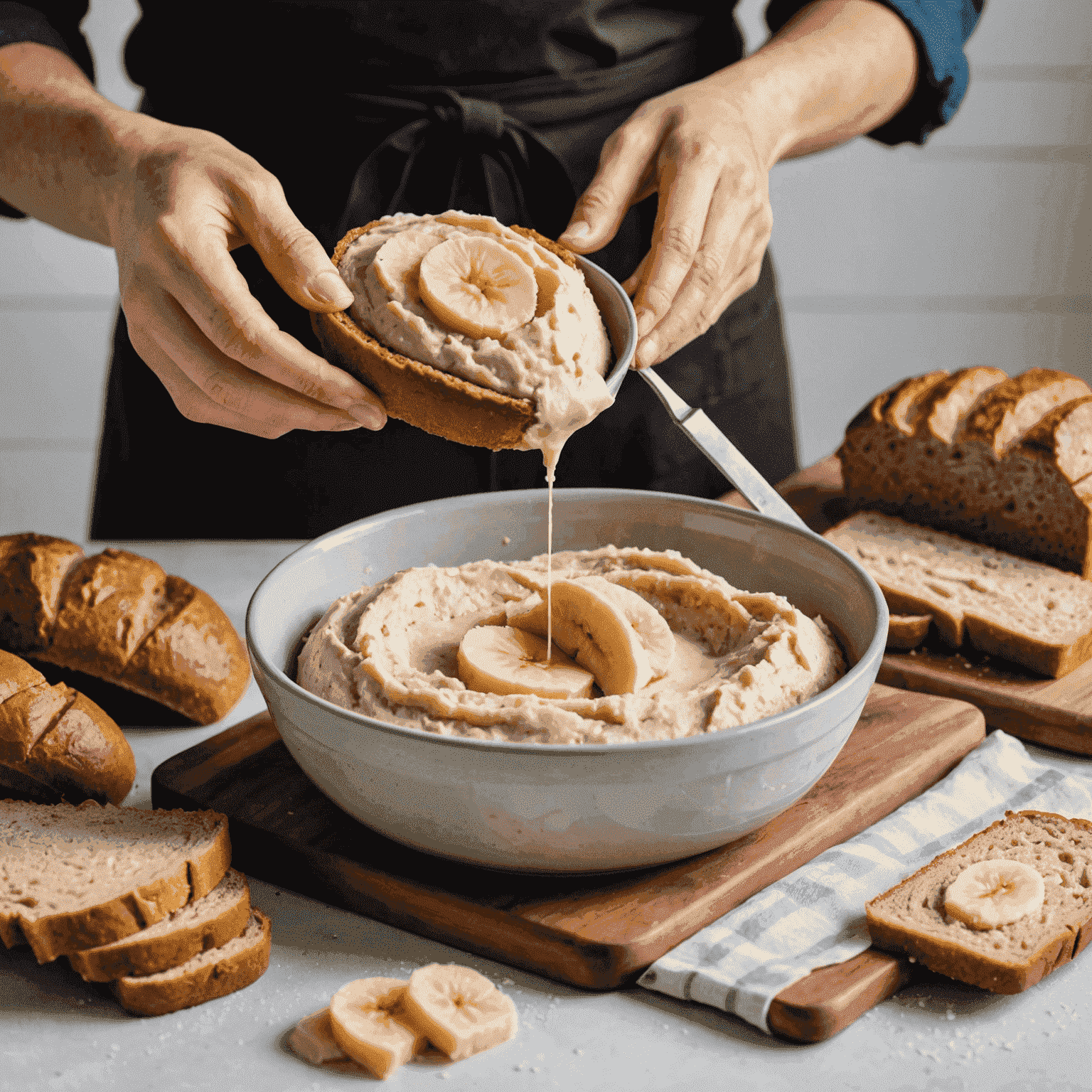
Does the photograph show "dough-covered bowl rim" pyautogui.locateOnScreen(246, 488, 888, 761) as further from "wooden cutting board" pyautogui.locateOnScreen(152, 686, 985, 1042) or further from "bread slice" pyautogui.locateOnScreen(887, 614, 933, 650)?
"bread slice" pyautogui.locateOnScreen(887, 614, 933, 650)

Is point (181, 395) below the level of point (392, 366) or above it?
below

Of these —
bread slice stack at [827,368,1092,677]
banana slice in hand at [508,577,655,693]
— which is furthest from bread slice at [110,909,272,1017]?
bread slice stack at [827,368,1092,677]

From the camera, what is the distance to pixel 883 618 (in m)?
2.01

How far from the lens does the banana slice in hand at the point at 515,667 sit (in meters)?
1.88

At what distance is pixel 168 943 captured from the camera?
1705mm

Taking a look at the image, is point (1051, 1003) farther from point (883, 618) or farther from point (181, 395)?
point (181, 395)

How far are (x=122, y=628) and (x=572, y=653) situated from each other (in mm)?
847

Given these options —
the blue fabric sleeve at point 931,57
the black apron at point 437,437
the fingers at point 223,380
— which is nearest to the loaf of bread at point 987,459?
the black apron at point 437,437

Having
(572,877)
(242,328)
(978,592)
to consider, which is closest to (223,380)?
(242,328)

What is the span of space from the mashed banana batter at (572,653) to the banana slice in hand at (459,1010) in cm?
31

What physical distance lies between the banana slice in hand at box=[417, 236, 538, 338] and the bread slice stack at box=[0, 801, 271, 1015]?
2.67 feet

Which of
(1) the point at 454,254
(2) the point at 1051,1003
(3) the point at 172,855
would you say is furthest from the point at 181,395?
(2) the point at 1051,1003

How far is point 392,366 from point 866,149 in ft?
14.8

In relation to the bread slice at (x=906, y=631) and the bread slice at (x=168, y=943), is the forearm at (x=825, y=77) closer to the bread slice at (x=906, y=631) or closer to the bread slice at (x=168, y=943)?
the bread slice at (x=906, y=631)
